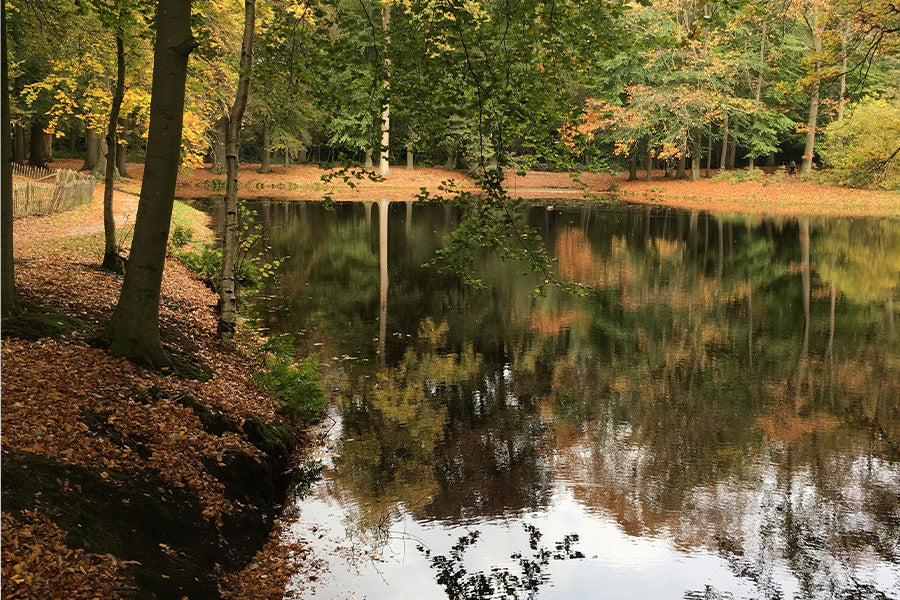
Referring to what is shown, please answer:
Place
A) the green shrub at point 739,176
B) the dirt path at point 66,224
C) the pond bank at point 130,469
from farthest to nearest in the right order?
1. the green shrub at point 739,176
2. the dirt path at point 66,224
3. the pond bank at point 130,469

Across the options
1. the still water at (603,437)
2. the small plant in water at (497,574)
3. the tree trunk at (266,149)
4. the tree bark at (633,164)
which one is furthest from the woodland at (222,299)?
the tree bark at (633,164)

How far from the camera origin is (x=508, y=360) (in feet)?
41.4

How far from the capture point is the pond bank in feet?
15.7

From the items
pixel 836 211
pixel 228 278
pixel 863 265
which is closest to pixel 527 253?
pixel 228 278

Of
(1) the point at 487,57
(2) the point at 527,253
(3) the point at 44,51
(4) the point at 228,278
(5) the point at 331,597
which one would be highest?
(3) the point at 44,51

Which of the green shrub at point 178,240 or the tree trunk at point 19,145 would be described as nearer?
the green shrub at point 178,240

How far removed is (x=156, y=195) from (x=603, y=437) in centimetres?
576

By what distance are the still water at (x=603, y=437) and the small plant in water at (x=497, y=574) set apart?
0.07ft

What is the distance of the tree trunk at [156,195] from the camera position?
286 inches

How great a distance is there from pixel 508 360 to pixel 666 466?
451 centimetres

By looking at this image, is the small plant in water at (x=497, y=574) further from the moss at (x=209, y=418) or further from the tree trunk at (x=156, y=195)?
the tree trunk at (x=156, y=195)

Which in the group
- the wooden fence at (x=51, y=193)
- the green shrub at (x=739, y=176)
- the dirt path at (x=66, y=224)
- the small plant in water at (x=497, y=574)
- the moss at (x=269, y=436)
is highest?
the green shrub at (x=739, y=176)

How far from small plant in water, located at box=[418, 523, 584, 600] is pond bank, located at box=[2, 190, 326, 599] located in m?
1.17

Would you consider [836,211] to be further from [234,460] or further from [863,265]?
[234,460]
